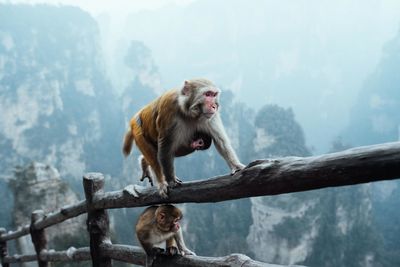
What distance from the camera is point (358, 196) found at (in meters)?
21.8

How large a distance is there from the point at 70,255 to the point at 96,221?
0.64m

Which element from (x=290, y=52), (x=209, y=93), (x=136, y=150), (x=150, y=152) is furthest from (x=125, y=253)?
(x=290, y=52)

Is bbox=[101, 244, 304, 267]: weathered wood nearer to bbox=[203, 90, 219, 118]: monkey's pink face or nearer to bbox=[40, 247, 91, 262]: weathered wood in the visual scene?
bbox=[40, 247, 91, 262]: weathered wood

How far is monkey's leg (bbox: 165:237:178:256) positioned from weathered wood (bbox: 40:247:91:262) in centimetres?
109

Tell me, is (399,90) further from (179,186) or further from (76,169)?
(179,186)

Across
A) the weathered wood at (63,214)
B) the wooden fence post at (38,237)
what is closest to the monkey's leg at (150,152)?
the weathered wood at (63,214)

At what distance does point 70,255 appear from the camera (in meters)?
3.32

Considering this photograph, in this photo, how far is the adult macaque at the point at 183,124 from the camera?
6.81 ft

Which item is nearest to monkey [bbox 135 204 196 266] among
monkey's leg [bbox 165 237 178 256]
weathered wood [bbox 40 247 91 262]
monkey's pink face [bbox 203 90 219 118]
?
monkey's leg [bbox 165 237 178 256]

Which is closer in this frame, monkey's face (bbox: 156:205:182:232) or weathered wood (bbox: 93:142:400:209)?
weathered wood (bbox: 93:142:400:209)

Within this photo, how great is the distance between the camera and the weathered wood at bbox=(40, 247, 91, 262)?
124 inches

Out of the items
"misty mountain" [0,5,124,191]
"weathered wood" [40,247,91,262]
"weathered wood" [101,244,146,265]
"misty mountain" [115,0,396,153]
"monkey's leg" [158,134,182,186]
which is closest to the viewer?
"monkey's leg" [158,134,182,186]

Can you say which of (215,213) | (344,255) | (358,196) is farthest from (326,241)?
(215,213)

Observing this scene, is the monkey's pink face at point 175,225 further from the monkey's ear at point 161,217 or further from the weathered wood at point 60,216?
the weathered wood at point 60,216
